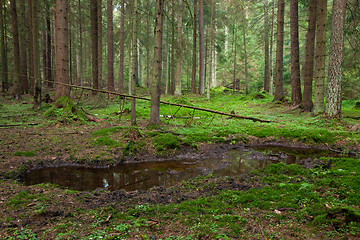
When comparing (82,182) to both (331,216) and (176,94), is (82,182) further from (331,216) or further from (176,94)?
(176,94)

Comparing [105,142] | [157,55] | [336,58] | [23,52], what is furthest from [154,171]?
[23,52]

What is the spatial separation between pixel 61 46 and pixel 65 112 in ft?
9.76

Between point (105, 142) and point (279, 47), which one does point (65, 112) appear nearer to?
point (105, 142)

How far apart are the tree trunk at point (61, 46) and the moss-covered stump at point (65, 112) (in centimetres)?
44

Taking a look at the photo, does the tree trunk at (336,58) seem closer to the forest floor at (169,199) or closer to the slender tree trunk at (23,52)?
the forest floor at (169,199)

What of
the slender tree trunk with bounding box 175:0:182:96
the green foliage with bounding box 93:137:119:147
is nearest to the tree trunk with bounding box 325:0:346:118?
the green foliage with bounding box 93:137:119:147

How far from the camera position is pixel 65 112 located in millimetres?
9406

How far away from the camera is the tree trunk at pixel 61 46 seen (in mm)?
9578

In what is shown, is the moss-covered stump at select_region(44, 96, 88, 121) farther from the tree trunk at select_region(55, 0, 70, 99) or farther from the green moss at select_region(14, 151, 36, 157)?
the green moss at select_region(14, 151, 36, 157)

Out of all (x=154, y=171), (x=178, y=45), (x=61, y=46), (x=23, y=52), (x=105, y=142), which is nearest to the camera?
(x=154, y=171)

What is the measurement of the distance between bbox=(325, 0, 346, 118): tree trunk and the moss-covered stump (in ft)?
35.8

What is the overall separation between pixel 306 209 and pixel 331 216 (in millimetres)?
344

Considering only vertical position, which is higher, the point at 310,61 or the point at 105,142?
the point at 310,61

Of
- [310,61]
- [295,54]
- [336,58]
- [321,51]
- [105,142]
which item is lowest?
[105,142]
